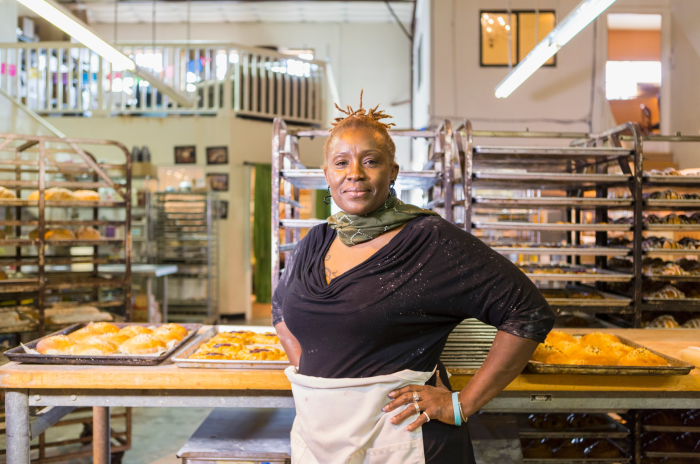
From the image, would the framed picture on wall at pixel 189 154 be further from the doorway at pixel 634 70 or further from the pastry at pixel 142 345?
the pastry at pixel 142 345

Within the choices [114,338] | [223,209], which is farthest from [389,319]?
[223,209]

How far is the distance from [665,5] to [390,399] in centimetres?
888

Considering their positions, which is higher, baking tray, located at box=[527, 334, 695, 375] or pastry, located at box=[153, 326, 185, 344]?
baking tray, located at box=[527, 334, 695, 375]

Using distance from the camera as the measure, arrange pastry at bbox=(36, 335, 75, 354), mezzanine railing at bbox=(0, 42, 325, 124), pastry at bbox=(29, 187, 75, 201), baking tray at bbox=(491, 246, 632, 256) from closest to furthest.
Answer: pastry at bbox=(36, 335, 75, 354)
baking tray at bbox=(491, 246, 632, 256)
pastry at bbox=(29, 187, 75, 201)
mezzanine railing at bbox=(0, 42, 325, 124)

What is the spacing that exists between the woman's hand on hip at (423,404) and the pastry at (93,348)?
1443 millimetres

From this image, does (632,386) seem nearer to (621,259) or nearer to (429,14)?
(621,259)

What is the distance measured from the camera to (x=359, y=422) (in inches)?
54.4

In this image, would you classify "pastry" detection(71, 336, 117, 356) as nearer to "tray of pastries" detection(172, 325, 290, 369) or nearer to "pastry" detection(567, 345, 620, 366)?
"tray of pastries" detection(172, 325, 290, 369)

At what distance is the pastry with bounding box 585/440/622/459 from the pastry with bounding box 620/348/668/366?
696 mm

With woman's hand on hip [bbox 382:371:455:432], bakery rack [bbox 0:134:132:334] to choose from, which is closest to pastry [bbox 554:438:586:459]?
woman's hand on hip [bbox 382:371:455:432]

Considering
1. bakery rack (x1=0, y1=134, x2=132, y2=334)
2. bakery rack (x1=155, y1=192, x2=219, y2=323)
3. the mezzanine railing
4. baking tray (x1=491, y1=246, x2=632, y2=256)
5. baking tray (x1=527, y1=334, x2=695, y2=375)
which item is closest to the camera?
baking tray (x1=527, y1=334, x2=695, y2=375)

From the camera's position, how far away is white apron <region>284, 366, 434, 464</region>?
136cm

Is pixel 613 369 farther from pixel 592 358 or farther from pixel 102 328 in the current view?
pixel 102 328

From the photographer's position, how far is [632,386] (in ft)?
6.59
